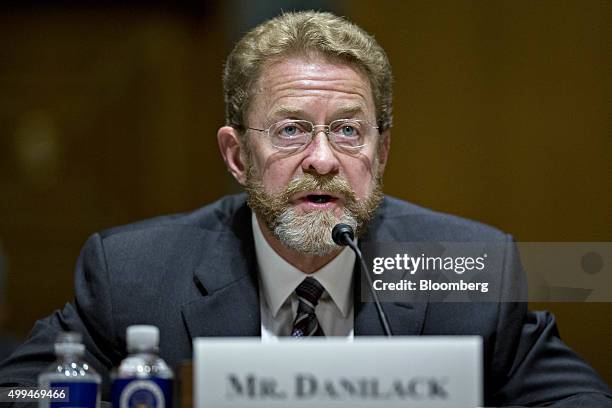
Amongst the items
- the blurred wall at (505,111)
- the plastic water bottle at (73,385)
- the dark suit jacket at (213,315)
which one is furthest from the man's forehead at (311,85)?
the blurred wall at (505,111)

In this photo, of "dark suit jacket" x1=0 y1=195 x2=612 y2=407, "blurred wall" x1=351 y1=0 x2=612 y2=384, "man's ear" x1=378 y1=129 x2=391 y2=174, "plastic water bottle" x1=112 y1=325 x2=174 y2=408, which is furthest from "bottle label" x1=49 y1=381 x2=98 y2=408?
"blurred wall" x1=351 y1=0 x2=612 y2=384

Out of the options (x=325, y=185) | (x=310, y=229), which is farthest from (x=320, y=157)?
(x=310, y=229)

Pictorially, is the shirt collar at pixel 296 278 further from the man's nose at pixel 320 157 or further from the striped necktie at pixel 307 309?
the man's nose at pixel 320 157

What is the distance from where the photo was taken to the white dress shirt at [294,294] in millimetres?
2512

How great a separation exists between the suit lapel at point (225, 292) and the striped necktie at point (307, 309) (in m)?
0.11

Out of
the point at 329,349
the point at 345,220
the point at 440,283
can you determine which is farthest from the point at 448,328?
the point at 329,349

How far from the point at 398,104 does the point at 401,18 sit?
17.2 inches

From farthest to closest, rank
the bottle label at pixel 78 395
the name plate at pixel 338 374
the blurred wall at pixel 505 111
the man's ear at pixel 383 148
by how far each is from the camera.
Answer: the blurred wall at pixel 505 111 < the man's ear at pixel 383 148 < the bottle label at pixel 78 395 < the name plate at pixel 338 374

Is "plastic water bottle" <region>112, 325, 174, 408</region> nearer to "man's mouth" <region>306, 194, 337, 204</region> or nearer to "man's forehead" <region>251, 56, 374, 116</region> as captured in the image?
"man's mouth" <region>306, 194, 337, 204</region>

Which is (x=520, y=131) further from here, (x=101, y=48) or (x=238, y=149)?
(x=101, y=48)

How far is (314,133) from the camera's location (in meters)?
2.47

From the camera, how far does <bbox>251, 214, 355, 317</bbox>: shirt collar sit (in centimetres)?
254

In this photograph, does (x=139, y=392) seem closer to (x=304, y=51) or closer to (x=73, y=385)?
(x=73, y=385)

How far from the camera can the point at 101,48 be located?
17.4ft
